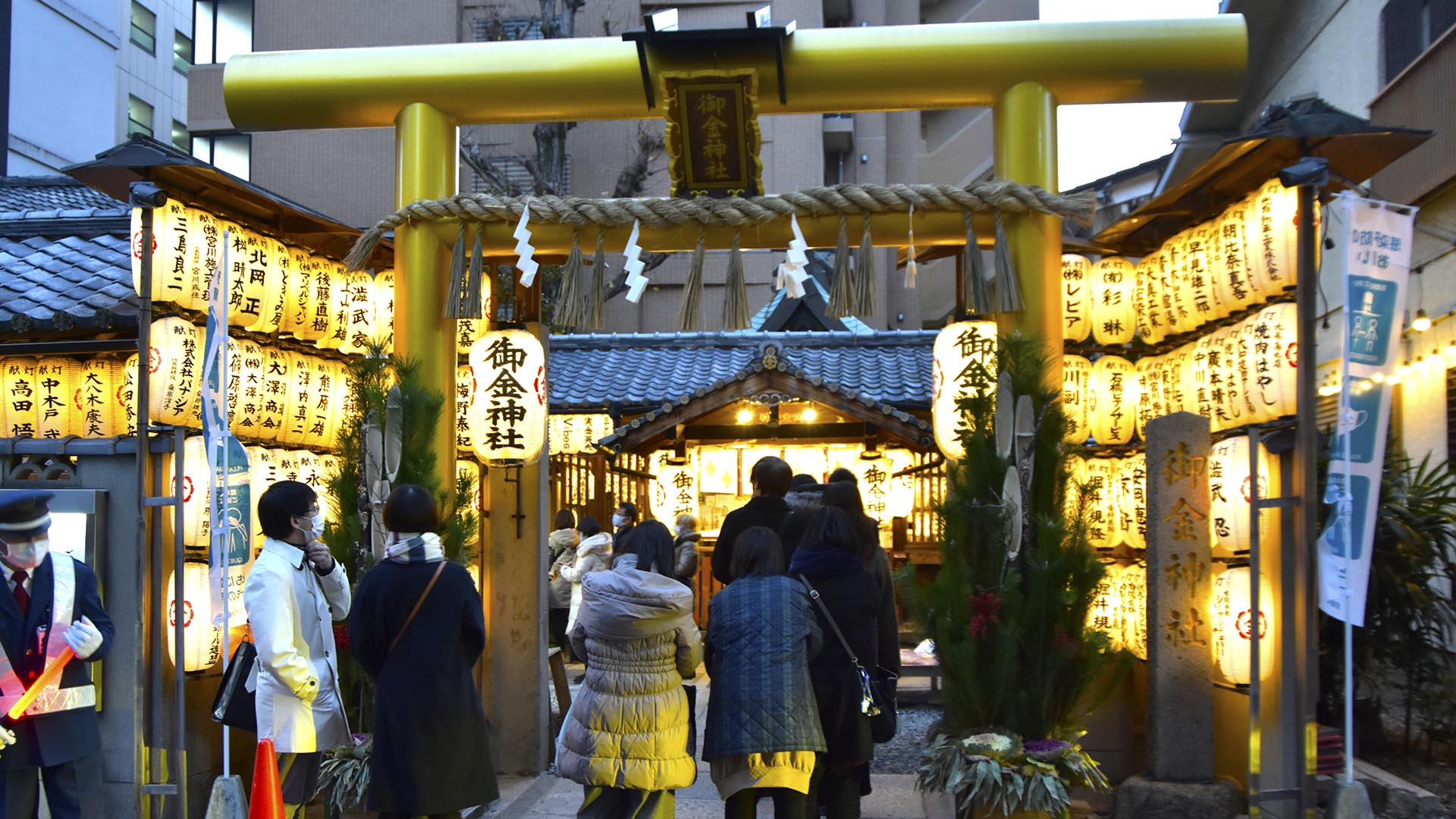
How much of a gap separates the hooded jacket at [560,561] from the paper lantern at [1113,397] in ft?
16.8

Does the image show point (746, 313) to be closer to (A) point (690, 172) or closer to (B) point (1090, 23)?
(A) point (690, 172)

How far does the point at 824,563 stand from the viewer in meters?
6.48

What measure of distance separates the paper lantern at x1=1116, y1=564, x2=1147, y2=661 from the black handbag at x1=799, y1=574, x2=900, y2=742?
323 centimetres

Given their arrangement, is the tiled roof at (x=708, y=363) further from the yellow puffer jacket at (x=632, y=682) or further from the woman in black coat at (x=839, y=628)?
the yellow puffer jacket at (x=632, y=682)

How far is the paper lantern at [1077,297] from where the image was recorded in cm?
976

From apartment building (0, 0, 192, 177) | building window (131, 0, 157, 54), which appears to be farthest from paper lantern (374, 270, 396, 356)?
building window (131, 0, 157, 54)

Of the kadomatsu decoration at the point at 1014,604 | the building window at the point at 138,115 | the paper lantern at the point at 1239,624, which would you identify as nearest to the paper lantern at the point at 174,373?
the kadomatsu decoration at the point at 1014,604

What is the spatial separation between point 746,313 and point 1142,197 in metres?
13.6

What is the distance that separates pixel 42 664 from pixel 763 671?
384 centimetres

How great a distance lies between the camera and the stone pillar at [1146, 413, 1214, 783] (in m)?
7.99

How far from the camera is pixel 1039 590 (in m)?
7.30

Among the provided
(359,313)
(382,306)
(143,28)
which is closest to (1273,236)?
(382,306)

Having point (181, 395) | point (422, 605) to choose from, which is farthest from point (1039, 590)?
point (181, 395)

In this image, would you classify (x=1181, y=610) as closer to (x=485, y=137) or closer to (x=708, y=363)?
(x=708, y=363)
